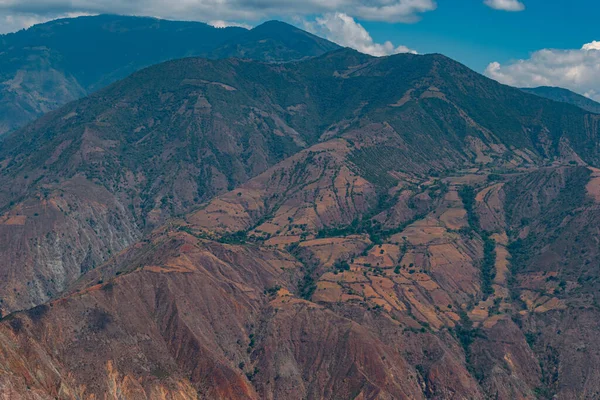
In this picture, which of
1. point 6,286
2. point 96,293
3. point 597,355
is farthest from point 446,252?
point 6,286

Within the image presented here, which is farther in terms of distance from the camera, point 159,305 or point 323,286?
point 323,286

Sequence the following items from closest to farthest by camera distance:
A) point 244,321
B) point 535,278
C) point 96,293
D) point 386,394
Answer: point 386,394
point 96,293
point 244,321
point 535,278

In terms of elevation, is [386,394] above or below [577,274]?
below

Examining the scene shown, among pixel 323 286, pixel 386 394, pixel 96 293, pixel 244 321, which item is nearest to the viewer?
pixel 386 394

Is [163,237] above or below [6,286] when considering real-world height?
above

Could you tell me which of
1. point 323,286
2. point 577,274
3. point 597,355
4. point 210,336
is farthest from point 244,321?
point 577,274

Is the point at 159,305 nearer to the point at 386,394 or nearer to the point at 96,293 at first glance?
the point at 96,293

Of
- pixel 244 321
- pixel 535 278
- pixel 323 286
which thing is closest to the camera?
pixel 244 321

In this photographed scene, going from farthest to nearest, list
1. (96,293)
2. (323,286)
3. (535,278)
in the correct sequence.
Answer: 1. (535,278)
2. (323,286)
3. (96,293)

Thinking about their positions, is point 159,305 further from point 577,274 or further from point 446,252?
point 577,274
